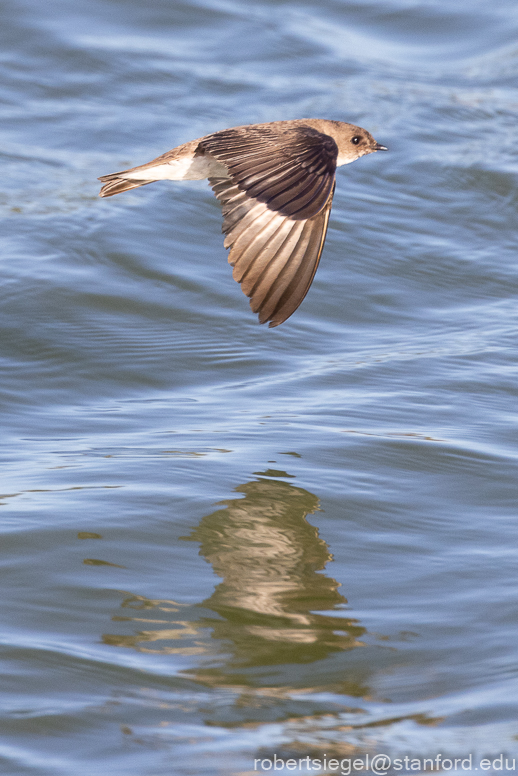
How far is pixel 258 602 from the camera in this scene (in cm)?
414

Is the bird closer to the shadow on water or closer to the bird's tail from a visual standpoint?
the bird's tail

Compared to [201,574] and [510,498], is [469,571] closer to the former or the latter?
[510,498]

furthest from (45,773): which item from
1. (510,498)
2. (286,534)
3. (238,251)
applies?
(510,498)

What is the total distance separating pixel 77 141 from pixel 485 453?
6.40 m

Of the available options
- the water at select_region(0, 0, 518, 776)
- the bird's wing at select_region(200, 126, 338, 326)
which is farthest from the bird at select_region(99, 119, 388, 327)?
the water at select_region(0, 0, 518, 776)

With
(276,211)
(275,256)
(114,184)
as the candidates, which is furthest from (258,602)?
(114,184)

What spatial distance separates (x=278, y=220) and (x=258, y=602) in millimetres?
1569

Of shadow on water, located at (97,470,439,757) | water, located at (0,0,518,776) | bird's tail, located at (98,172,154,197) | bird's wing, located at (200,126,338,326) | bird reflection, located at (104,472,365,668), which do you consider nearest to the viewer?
shadow on water, located at (97,470,439,757)

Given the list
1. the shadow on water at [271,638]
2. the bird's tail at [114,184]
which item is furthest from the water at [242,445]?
the bird's tail at [114,184]

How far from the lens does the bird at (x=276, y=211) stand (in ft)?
14.6

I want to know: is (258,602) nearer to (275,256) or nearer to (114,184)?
(275,256)

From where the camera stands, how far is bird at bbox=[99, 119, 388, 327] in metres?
4.45

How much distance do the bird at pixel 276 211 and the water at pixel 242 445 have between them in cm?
104

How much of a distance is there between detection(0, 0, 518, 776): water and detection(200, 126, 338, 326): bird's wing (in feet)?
3.38
